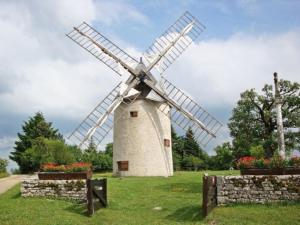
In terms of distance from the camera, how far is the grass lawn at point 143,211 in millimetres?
14312

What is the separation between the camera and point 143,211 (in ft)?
54.5

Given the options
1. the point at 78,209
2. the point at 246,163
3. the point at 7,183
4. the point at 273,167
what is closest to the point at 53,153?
the point at 7,183

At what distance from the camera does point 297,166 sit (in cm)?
1630

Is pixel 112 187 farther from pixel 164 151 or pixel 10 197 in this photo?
pixel 164 151

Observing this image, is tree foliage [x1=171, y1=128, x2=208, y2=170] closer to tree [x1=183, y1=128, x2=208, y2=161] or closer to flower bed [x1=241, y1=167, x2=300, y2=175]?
tree [x1=183, y1=128, x2=208, y2=161]

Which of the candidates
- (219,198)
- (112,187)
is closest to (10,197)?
(112,187)

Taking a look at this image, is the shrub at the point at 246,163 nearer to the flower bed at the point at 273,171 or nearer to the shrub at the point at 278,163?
the flower bed at the point at 273,171

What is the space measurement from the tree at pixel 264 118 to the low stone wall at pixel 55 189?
27415mm

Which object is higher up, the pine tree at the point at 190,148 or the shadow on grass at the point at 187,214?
the pine tree at the point at 190,148

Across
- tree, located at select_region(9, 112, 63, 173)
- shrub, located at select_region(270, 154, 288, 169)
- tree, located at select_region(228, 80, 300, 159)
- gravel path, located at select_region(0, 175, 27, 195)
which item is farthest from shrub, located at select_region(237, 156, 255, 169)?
tree, located at select_region(9, 112, 63, 173)

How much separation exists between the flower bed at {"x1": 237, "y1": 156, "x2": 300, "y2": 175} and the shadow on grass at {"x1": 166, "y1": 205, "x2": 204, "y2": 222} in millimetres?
2752

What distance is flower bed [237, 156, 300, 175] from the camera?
1631 centimetres

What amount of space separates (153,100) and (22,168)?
28.0 m

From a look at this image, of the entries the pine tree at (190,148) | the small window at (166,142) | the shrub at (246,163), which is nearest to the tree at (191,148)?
the pine tree at (190,148)
